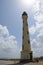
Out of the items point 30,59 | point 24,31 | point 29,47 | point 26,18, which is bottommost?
point 30,59

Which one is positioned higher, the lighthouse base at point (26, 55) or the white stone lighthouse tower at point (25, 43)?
the white stone lighthouse tower at point (25, 43)

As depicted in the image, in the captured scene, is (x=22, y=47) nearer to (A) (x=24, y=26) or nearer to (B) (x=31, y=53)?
(B) (x=31, y=53)

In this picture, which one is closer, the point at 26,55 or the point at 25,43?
the point at 26,55

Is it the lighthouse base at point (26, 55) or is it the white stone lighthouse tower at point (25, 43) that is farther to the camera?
the white stone lighthouse tower at point (25, 43)

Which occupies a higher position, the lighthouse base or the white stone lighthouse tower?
the white stone lighthouse tower

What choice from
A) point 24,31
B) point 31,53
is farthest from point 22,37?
point 31,53

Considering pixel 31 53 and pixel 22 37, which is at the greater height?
pixel 22 37

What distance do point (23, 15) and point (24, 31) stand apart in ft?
12.4

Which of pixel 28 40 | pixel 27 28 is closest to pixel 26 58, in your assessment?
pixel 28 40

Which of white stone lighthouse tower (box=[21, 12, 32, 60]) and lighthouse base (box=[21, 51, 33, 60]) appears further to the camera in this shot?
white stone lighthouse tower (box=[21, 12, 32, 60])

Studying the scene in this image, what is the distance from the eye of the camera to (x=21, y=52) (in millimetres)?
38062

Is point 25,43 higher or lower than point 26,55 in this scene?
higher

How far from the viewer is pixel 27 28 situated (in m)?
40.7

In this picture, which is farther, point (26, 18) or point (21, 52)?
point (26, 18)
